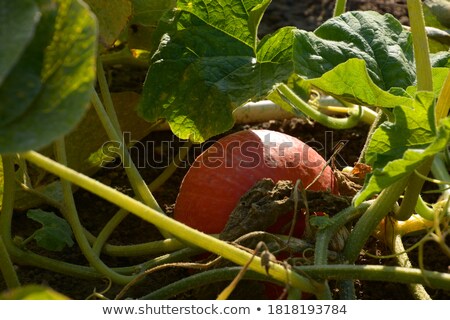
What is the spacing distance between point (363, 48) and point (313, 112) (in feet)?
0.80

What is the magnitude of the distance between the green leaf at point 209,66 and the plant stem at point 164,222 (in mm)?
528

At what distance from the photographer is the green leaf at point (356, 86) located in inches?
53.6

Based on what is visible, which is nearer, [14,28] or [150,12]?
[14,28]

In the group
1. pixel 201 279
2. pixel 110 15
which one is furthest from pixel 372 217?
pixel 110 15

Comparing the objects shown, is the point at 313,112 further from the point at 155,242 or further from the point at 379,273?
the point at 379,273

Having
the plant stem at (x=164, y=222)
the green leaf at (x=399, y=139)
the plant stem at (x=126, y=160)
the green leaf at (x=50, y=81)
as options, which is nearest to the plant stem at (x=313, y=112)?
the plant stem at (x=126, y=160)

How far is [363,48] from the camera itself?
158 centimetres

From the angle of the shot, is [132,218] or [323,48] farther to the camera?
[132,218]

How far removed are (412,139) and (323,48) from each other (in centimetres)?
36

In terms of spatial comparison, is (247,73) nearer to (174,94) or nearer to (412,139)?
(174,94)

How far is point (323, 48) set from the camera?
5.02ft

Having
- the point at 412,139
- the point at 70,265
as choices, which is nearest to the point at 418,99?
the point at 412,139

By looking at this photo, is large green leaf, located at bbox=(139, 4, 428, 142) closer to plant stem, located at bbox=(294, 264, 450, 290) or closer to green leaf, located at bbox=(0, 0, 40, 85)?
plant stem, located at bbox=(294, 264, 450, 290)

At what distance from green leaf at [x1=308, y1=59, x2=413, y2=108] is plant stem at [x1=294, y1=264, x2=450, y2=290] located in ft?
0.99
